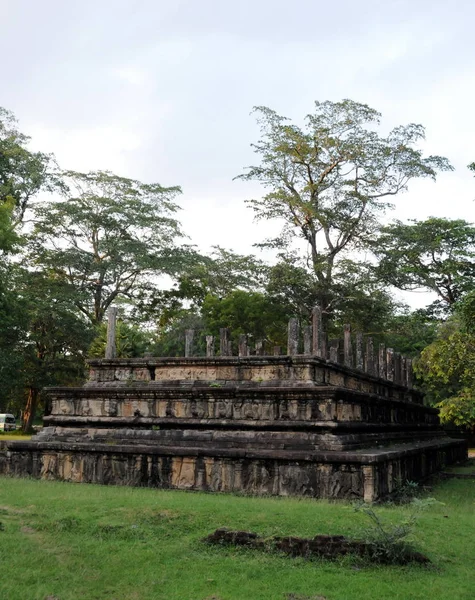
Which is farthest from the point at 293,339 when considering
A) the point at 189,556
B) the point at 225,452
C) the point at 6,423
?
the point at 6,423

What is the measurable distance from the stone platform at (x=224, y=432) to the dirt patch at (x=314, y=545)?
4.32m

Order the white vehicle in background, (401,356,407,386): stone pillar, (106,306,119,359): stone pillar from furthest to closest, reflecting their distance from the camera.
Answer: the white vehicle in background → (401,356,407,386): stone pillar → (106,306,119,359): stone pillar

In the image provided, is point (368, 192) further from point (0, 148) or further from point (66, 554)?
point (66, 554)

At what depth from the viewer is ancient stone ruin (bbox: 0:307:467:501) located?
11.6 metres

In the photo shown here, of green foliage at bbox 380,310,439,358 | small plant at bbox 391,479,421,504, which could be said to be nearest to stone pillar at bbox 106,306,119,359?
small plant at bbox 391,479,421,504

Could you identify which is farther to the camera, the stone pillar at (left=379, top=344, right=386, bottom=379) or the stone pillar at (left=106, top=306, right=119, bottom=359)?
the stone pillar at (left=379, top=344, right=386, bottom=379)

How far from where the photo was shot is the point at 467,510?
34.2 feet

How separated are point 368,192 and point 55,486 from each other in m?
25.0

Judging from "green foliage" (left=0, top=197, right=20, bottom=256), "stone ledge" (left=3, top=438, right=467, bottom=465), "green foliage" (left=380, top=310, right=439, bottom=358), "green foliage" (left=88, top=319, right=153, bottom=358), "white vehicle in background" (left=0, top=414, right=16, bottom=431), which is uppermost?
"green foliage" (left=0, top=197, right=20, bottom=256)

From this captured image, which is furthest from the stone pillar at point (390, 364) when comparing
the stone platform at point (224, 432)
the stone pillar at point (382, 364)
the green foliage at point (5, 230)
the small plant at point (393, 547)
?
the small plant at point (393, 547)

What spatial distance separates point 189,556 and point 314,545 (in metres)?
1.32

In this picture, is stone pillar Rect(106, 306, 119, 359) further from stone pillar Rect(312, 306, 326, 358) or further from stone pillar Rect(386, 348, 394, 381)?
stone pillar Rect(386, 348, 394, 381)

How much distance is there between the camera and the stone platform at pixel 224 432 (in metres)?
11.6

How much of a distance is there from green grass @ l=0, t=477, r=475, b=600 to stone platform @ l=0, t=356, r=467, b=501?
6.83 ft
